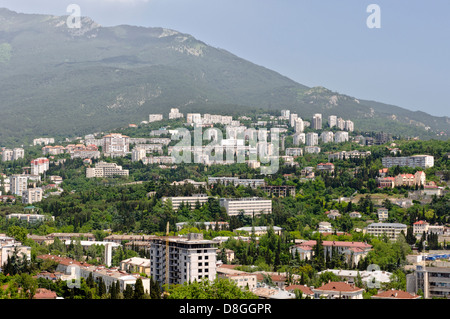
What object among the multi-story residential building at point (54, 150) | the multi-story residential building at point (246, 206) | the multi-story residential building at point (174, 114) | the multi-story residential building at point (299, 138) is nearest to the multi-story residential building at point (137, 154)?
the multi-story residential building at point (54, 150)

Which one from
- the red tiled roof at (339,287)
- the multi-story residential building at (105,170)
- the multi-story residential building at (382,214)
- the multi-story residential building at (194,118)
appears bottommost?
the red tiled roof at (339,287)

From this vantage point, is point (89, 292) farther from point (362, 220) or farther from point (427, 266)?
point (362, 220)

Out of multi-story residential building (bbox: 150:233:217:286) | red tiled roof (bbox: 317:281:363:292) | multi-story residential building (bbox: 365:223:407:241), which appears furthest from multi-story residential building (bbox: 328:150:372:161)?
red tiled roof (bbox: 317:281:363:292)

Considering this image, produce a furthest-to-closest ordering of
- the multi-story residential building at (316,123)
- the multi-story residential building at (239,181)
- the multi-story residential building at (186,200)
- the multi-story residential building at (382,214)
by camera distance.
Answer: the multi-story residential building at (316,123)
the multi-story residential building at (239,181)
the multi-story residential building at (186,200)
the multi-story residential building at (382,214)

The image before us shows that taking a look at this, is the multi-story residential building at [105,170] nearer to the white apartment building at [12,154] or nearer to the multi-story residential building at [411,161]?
the white apartment building at [12,154]

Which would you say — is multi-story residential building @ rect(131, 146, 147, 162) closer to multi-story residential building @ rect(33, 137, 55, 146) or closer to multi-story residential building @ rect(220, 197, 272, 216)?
multi-story residential building @ rect(33, 137, 55, 146)

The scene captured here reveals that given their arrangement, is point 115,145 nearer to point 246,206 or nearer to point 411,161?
point 246,206
